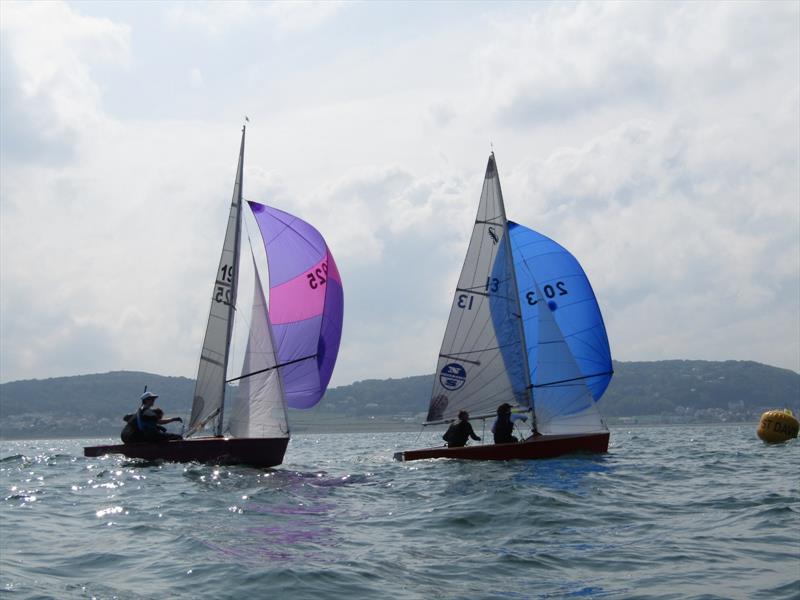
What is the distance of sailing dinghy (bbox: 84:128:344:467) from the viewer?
22.2m

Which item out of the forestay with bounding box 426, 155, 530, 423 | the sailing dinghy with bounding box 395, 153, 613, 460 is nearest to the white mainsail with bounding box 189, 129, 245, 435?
the sailing dinghy with bounding box 395, 153, 613, 460

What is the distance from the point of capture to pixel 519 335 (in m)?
23.2

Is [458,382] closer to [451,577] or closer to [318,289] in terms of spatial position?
[318,289]

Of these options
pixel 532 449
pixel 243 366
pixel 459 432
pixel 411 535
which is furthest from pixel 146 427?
pixel 411 535

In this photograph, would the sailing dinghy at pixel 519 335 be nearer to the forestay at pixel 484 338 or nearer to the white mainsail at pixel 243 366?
the forestay at pixel 484 338

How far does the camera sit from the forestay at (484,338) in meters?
23.4

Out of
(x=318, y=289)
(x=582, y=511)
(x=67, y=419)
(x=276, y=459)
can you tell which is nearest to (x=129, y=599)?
(x=582, y=511)

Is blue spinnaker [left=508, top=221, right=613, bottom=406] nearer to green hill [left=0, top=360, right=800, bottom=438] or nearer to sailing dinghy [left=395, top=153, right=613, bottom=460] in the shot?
sailing dinghy [left=395, top=153, right=613, bottom=460]

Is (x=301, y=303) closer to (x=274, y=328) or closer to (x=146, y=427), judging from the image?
(x=274, y=328)

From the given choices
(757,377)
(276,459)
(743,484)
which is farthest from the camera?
(757,377)

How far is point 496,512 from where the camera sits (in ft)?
43.0

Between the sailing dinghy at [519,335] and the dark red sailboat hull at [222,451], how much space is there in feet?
11.5

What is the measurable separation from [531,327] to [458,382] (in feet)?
7.58

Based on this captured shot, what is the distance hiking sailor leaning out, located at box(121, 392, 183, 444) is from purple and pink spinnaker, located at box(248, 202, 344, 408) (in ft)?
10.0
